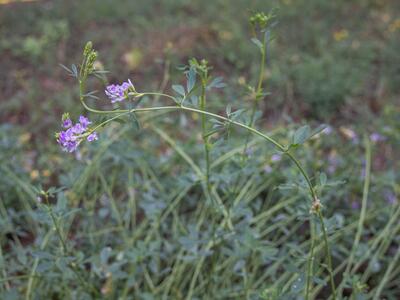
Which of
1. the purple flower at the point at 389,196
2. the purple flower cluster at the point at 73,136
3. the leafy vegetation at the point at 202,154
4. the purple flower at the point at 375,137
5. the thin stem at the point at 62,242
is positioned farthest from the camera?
the purple flower at the point at 375,137

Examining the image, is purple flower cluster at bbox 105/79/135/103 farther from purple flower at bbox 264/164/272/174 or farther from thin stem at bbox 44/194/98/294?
purple flower at bbox 264/164/272/174

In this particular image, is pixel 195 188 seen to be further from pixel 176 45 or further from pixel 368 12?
pixel 368 12

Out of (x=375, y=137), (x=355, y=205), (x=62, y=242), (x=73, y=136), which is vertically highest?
(x=73, y=136)

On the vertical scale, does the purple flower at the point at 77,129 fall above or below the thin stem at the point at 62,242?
above

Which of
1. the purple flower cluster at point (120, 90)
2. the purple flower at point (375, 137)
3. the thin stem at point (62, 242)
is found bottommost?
the purple flower at point (375, 137)

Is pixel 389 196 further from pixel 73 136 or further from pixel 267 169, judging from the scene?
pixel 73 136

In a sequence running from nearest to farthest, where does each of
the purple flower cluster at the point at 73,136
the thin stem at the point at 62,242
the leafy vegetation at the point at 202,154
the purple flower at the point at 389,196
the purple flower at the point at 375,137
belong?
1. the purple flower cluster at the point at 73,136
2. the thin stem at the point at 62,242
3. the leafy vegetation at the point at 202,154
4. the purple flower at the point at 389,196
5. the purple flower at the point at 375,137

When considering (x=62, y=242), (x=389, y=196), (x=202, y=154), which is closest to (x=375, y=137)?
(x=389, y=196)

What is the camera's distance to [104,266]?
1627 millimetres

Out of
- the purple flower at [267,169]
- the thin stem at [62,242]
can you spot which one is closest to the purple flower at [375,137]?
the purple flower at [267,169]

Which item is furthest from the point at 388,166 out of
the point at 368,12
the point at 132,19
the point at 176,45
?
the point at 132,19

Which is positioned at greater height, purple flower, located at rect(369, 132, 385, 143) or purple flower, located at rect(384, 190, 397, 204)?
purple flower, located at rect(369, 132, 385, 143)

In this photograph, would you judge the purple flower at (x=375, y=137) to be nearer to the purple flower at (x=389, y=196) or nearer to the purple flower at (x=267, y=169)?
the purple flower at (x=389, y=196)

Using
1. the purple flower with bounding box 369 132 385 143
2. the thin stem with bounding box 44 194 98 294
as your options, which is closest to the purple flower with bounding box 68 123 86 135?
the thin stem with bounding box 44 194 98 294
